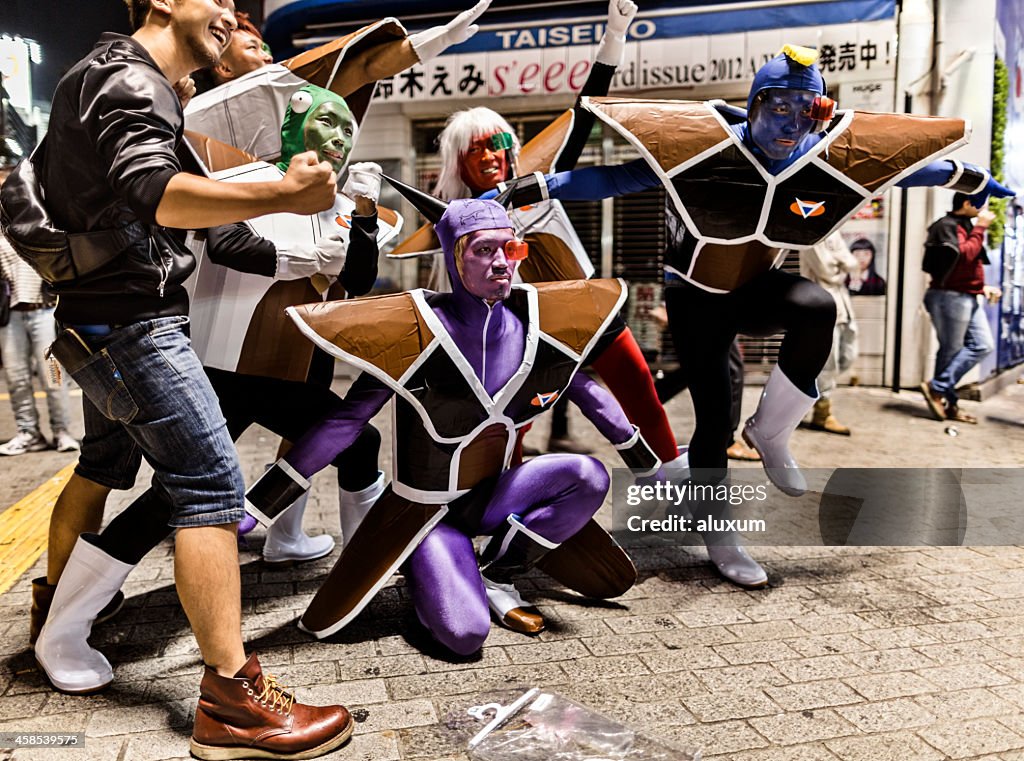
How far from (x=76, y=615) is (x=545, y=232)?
86.5 inches

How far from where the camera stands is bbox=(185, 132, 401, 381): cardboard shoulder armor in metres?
2.54

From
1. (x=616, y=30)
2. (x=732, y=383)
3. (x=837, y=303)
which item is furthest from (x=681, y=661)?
(x=837, y=303)

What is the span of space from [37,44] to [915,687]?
321cm

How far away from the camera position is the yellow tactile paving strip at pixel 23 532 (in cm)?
311

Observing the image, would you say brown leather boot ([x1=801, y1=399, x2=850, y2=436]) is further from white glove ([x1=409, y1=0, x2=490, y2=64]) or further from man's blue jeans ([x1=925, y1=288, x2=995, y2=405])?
white glove ([x1=409, y1=0, x2=490, y2=64])

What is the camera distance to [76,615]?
85.7 inches

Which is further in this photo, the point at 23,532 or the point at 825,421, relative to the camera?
the point at 825,421

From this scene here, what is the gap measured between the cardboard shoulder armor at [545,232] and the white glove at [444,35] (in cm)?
52

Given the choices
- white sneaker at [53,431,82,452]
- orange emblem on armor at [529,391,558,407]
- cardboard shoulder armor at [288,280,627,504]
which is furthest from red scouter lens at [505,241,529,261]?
white sneaker at [53,431,82,452]

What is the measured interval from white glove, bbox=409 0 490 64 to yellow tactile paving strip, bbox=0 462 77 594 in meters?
2.30

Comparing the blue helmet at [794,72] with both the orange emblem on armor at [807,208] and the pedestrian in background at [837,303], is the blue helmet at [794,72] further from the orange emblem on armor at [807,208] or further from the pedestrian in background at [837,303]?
the pedestrian in background at [837,303]

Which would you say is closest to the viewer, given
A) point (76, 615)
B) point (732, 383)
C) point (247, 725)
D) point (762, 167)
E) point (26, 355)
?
point (247, 725)

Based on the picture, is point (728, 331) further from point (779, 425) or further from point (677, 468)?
point (677, 468)
